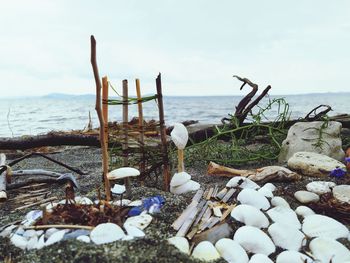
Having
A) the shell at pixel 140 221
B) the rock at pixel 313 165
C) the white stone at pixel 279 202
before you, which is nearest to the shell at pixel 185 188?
the white stone at pixel 279 202

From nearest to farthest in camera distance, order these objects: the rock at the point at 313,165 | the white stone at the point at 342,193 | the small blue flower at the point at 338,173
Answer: the white stone at the point at 342,193 < the small blue flower at the point at 338,173 < the rock at the point at 313,165

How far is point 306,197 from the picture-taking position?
106 inches

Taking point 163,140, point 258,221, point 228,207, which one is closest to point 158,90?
point 163,140

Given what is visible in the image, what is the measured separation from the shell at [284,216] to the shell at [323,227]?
0.06 m

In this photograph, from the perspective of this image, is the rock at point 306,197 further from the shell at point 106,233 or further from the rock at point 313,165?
the shell at point 106,233

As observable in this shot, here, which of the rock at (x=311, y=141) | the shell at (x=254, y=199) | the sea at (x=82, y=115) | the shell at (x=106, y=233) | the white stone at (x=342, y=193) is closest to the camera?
the shell at (x=106, y=233)

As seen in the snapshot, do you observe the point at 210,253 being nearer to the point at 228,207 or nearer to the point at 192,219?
the point at 192,219

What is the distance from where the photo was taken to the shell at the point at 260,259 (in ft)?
6.38

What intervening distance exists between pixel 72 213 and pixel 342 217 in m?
1.66

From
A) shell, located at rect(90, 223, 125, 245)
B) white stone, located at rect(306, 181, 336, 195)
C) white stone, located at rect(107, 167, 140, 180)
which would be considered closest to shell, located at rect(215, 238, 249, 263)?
shell, located at rect(90, 223, 125, 245)

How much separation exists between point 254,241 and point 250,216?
220 mm

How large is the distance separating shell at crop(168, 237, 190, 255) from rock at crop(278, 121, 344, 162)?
7.90 feet

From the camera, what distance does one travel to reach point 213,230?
6.97ft

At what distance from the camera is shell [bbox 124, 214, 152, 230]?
2.07 meters
